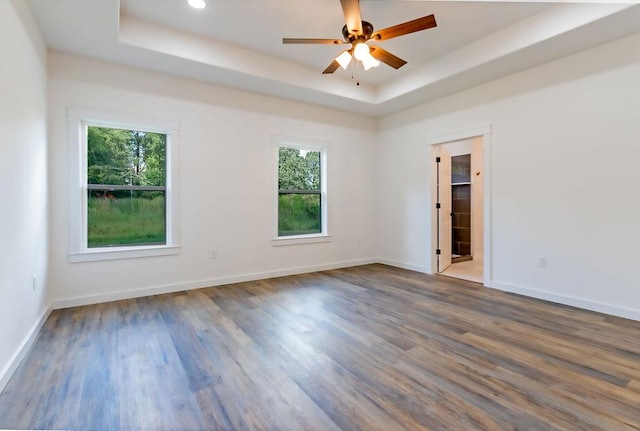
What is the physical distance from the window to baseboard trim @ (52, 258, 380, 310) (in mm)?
504

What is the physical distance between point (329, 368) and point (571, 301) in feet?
10.2

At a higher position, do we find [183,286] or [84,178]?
[84,178]

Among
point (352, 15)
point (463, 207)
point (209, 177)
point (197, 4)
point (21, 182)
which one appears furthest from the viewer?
point (463, 207)

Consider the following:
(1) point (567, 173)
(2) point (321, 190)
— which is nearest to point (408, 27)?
(1) point (567, 173)

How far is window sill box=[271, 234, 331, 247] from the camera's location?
4.96 m

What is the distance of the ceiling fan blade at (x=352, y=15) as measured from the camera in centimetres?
248

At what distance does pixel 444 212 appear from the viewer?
17.7 ft

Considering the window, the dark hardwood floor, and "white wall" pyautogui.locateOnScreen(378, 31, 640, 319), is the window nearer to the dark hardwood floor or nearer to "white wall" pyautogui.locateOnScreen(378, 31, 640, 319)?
the dark hardwood floor

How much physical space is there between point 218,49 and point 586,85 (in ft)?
14.0

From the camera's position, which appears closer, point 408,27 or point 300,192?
point 408,27

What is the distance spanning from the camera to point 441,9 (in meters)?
A: 3.13

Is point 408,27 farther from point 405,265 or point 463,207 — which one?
point 463,207

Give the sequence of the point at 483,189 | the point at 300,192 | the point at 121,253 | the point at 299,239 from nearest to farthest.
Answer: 1. the point at 121,253
2. the point at 483,189
3. the point at 299,239
4. the point at 300,192

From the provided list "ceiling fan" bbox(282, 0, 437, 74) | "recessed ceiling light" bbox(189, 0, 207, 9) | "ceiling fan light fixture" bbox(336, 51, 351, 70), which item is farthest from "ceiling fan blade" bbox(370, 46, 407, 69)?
"recessed ceiling light" bbox(189, 0, 207, 9)
